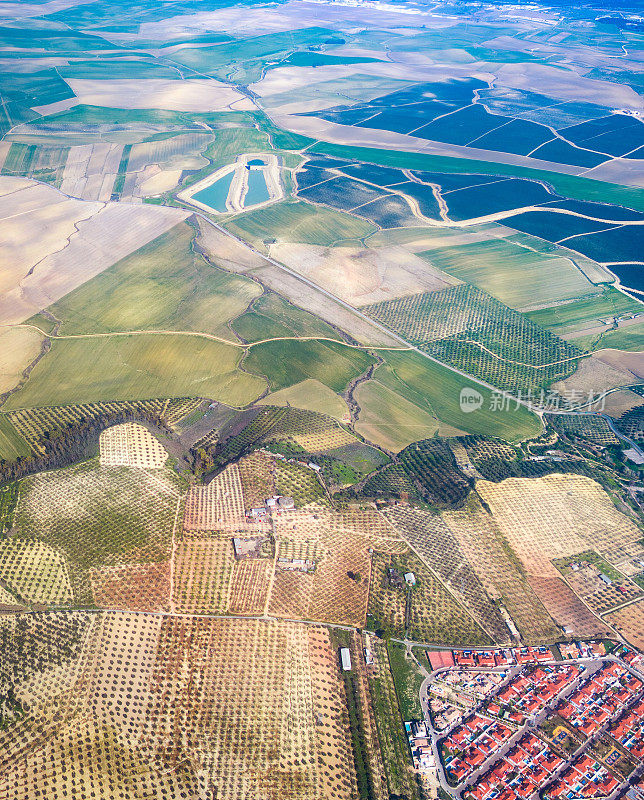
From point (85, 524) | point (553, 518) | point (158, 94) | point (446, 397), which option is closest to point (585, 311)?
point (446, 397)

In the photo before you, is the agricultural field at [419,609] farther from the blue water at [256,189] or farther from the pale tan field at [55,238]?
the blue water at [256,189]

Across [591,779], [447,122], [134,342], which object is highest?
[447,122]

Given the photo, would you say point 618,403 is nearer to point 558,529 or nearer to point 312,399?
point 558,529

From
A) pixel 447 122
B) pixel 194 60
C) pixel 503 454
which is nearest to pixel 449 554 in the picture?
pixel 503 454

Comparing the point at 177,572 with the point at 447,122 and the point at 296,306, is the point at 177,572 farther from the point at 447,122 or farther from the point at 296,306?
the point at 447,122

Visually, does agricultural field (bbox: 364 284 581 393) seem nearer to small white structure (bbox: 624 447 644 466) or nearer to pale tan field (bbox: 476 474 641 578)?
small white structure (bbox: 624 447 644 466)

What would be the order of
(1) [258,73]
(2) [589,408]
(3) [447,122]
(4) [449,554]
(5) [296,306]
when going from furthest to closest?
1. (1) [258,73]
2. (3) [447,122]
3. (5) [296,306]
4. (2) [589,408]
5. (4) [449,554]

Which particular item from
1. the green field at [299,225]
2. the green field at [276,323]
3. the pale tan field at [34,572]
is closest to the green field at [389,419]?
the green field at [276,323]
